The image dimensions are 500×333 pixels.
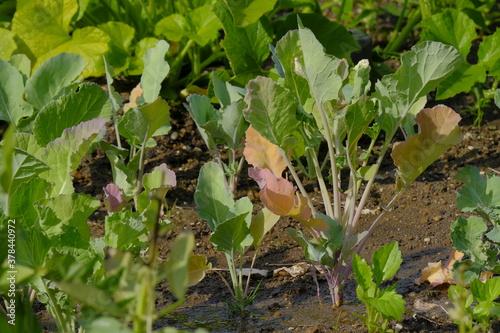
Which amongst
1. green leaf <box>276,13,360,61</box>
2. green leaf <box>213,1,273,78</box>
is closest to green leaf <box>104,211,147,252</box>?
green leaf <box>213,1,273,78</box>

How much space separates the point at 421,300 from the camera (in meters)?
1.59

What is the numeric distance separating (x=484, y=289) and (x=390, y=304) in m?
0.20

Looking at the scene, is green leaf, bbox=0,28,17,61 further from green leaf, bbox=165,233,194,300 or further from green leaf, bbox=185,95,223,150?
green leaf, bbox=165,233,194,300

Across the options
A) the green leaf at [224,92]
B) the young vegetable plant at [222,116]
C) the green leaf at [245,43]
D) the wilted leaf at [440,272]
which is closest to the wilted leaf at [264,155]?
the young vegetable plant at [222,116]

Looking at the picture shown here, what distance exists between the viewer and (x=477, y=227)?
149 centimetres

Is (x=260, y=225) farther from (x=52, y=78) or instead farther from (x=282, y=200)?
(x=52, y=78)

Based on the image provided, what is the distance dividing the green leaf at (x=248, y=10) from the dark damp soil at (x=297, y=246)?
1.67 ft

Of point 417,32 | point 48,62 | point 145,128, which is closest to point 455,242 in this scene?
point 145,128

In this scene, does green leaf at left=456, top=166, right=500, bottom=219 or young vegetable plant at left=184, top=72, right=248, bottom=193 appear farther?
young vegetable plant at left=184, top=72, right=248, bottom=193

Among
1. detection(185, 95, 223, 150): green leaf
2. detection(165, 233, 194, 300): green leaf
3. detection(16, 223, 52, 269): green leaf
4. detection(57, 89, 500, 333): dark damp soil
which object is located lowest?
detection(57, 89, 500, 333): dark damp soil

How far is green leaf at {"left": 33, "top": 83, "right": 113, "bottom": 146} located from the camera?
1.71 m

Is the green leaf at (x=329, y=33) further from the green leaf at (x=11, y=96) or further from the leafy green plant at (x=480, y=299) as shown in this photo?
the leafy green plant at (x=480, y=299)

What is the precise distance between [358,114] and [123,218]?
519 mm

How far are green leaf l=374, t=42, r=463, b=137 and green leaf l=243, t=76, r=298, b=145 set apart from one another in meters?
0.20
